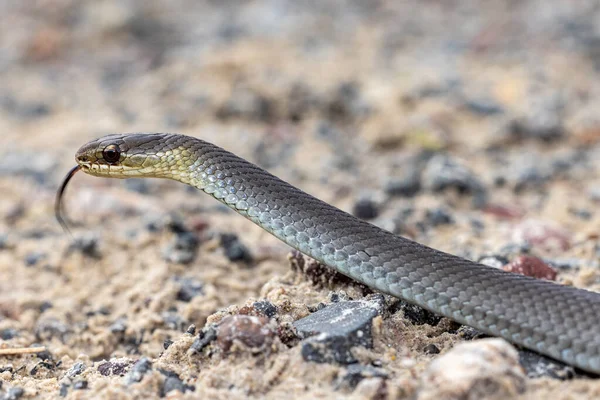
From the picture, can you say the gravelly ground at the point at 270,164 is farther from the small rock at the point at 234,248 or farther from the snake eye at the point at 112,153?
the snake eye at the point at 112,153

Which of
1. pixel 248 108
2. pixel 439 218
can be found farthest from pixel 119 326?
pixel 248 108

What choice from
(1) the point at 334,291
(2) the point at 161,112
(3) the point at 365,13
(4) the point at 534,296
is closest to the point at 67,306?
(1) the point at 334,291

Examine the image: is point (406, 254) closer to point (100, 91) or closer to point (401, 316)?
point (401, 316)

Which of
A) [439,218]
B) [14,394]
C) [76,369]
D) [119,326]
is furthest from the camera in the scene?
[439,218]

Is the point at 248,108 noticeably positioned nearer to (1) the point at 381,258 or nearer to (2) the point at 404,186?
(2) the point at 404,186

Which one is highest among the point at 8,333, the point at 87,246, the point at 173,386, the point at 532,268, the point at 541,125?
the point at 541,125

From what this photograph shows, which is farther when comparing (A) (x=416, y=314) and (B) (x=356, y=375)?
(A) (x=416, y=314)

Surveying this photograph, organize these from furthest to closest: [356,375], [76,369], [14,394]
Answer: [76,369] → [14,394] → [356,375]

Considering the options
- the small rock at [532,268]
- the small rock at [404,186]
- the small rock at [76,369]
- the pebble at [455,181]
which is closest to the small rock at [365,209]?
the small rock at [404,186]

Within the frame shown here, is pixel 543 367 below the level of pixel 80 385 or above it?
above
